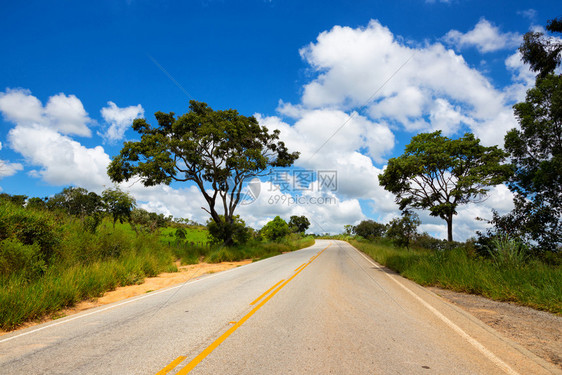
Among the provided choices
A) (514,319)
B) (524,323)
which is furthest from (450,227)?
(524,323)

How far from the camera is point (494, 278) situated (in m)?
8.14

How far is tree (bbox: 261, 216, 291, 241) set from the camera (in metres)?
49.4

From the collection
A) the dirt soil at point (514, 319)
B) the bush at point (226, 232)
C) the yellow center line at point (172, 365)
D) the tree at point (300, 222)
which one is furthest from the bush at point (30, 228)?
the tree at point (300, 222)

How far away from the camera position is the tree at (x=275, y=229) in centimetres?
4938

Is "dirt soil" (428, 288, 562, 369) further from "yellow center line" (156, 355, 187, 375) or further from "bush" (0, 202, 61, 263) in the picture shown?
"bush" (0, 202, 61, 263)

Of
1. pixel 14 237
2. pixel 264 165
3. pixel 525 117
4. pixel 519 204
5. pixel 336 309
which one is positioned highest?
pixel 525 117

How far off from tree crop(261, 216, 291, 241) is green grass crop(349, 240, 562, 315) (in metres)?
38.0

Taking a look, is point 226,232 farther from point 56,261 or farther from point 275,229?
point 275,229

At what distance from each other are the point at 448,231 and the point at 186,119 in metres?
21.6

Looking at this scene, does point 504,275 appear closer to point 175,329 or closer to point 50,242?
point 175,329

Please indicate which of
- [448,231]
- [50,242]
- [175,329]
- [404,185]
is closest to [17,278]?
[50,242]

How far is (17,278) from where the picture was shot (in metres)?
7.25

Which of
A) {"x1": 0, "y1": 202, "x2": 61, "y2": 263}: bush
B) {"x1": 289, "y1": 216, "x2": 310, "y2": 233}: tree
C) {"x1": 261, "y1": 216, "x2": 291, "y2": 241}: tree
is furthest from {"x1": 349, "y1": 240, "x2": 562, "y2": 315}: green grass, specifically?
{"x1": 289, "y1": 216, "x2": 310, "y2": 233}: tree

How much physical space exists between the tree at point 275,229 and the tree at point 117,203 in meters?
30.7
